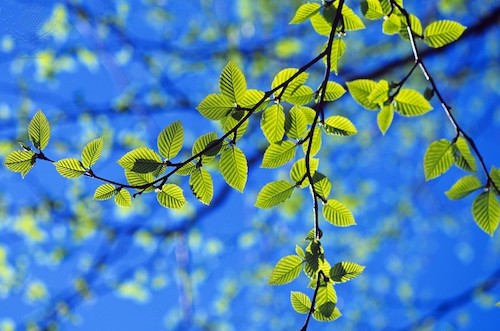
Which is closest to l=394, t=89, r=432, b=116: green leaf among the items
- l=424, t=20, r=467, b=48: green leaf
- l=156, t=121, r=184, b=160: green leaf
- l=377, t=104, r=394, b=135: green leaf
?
l=377, t=104, r=394, b=135: green leaf

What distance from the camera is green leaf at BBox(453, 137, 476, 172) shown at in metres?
1.14

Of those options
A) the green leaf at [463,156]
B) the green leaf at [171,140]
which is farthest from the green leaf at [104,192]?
the green leaf at [463,156]

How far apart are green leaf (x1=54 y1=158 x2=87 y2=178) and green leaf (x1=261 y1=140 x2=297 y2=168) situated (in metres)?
0.34

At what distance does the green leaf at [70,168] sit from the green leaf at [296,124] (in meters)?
0.39

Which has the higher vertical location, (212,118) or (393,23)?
(393,23)

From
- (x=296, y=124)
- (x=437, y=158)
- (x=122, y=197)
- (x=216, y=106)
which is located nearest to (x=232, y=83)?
(x=216, y=106)

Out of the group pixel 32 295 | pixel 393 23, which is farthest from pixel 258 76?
pixel 393 23

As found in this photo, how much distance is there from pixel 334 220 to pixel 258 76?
13.0 feet

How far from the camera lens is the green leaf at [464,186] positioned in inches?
44.8

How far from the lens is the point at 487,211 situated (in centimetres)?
112

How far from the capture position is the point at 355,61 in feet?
16.8

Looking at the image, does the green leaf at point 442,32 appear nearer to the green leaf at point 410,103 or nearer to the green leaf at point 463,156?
the green leaf at point 410,103

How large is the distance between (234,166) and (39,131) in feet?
1.16

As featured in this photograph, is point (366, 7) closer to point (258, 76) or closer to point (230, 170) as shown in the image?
point (230, 170)
